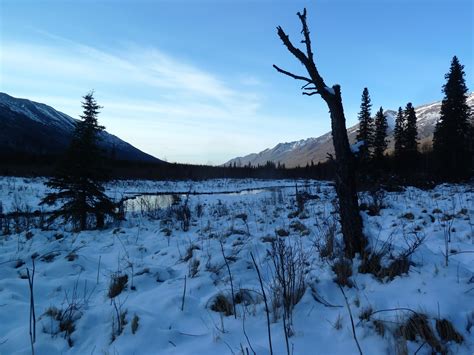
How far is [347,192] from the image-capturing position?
3680 millimetres

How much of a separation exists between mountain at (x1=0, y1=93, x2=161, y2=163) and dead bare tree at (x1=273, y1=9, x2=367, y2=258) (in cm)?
5165

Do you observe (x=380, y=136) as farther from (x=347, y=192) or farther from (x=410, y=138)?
(x=347, y=192)

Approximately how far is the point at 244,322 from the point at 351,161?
7.51 feet

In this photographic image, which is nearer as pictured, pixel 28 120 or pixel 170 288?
pixel 170 288

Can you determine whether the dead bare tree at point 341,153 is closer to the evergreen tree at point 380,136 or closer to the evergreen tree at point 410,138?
the evergreen tree at point 380,136

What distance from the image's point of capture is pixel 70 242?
604cm

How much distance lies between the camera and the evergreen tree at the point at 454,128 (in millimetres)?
26422

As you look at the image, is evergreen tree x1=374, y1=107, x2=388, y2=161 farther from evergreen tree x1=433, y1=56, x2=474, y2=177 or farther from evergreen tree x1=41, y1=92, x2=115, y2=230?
evergreen tree x1=41, y1=92, x2=115, y2=230

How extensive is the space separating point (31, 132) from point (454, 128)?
146 meters

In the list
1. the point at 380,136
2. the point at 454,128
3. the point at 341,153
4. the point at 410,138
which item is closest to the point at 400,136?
the point at 410,138

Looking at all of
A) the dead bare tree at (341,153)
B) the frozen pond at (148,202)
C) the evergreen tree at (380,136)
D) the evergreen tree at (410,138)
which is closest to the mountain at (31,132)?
the frozen pond at (148,202)

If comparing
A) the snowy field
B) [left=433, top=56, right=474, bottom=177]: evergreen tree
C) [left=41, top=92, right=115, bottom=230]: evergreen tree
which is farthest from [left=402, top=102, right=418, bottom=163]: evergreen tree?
[left=41, top=92, right=115, bottom=230]: evergreen tree

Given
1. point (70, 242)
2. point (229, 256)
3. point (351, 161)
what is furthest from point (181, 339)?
point (70, 242)

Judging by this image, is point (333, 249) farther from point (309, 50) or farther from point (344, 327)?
point (309, 50)
